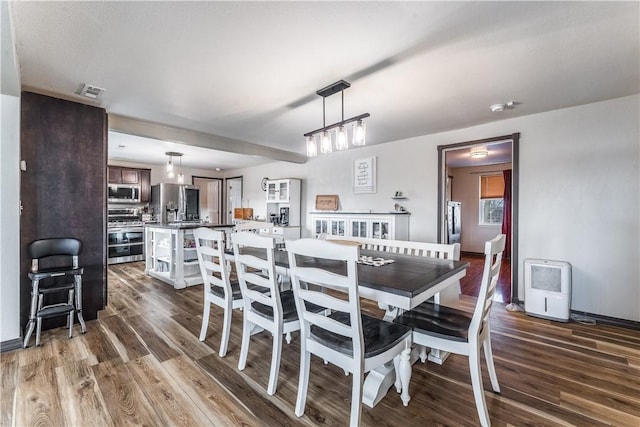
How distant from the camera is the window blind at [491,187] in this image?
22.5 ft

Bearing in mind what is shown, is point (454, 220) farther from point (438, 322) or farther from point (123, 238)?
point (123, 238)

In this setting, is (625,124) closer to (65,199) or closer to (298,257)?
(298,257)

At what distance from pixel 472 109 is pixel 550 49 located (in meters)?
1.15

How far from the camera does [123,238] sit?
225 inches

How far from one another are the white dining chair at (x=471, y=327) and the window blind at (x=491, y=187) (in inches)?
242

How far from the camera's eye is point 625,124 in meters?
2.83

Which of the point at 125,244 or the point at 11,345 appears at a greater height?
the point at 125,244

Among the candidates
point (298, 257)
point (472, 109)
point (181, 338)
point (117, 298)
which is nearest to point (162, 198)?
point (117, 298)

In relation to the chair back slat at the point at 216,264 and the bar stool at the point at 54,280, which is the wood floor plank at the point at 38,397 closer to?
the bar stool at the point at 54,280

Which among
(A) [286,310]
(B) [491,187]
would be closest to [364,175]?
(A) [286,310]

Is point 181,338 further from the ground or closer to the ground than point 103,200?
closer to the ground

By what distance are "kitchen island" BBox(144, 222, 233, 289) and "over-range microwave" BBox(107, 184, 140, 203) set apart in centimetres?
201

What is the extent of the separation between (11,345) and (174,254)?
1.98 m

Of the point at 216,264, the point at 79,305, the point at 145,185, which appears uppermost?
the point at 145,185
